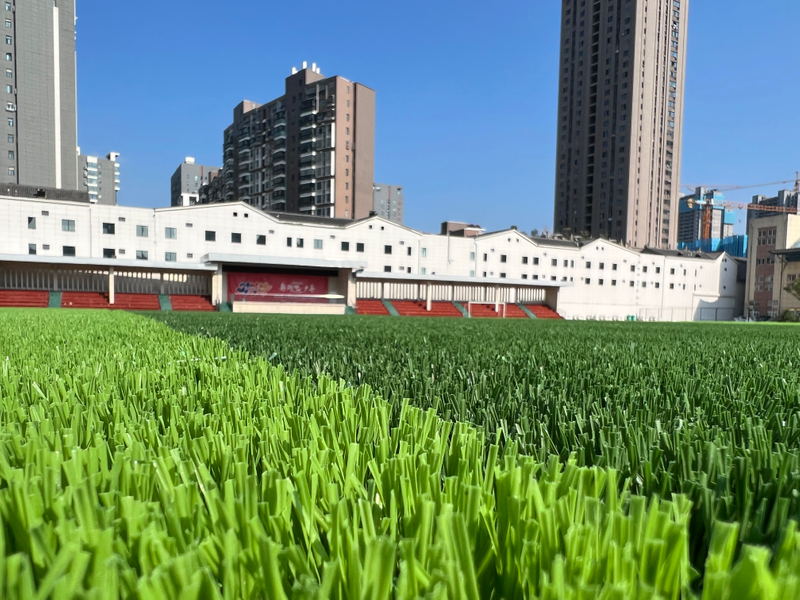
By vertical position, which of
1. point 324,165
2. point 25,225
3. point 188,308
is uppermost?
point 324,165

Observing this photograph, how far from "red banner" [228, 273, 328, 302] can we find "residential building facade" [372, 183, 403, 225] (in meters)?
90.8

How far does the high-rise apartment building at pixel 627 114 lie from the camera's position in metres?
104

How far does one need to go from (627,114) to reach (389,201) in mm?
62911

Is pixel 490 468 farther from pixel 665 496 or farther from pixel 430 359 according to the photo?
pixel 430 359

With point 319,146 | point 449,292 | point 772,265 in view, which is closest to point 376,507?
point 449,292

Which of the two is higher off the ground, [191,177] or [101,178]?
[191,177]

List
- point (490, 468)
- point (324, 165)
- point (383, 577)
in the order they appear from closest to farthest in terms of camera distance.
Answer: point (383, 577) → point (490, 468) → point (324, 165)

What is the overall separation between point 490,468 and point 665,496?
0.43m

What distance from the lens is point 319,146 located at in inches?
3430

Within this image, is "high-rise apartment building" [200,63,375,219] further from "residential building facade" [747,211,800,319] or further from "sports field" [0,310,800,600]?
"sports field" [0,310,800,600]

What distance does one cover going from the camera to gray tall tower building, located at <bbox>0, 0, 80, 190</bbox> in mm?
65250

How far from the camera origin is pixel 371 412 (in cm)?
151

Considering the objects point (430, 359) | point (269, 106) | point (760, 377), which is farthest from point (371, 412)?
point (269, 106)

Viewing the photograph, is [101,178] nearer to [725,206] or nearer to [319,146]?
[319,146]
